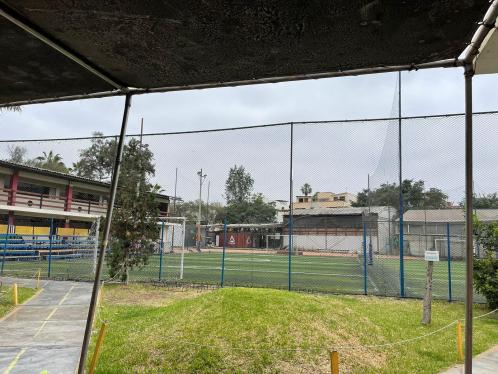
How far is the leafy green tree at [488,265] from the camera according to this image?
30.4 ft

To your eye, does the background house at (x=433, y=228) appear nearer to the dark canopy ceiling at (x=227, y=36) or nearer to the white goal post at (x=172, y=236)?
the white goal post at (x=172, y=236)

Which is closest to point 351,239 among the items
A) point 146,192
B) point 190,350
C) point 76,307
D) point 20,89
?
point 146,192

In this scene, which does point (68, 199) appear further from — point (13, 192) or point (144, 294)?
point (144, 294)

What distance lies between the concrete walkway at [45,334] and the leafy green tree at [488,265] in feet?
28.1

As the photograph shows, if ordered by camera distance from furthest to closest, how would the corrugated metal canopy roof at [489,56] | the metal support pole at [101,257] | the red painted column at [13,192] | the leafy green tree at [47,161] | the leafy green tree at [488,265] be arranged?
1. the red painted column at [13,192]
2. the leafy green tree at [47,161]
3. the leafy green tree at [488,265]
4. the metal support pole at [101,257]
5. the corrugated metal canopy roof at [489,56]

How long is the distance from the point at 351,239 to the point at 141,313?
23.1m

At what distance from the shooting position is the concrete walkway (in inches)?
200

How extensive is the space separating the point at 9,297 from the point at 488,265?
38.0 feet

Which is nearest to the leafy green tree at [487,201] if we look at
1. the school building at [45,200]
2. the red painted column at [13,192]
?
the school building at [45,200]

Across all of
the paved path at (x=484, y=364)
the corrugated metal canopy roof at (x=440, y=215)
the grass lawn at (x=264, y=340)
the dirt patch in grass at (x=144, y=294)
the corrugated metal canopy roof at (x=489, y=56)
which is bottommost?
the dirt patch in grass at (x=144, y=294)

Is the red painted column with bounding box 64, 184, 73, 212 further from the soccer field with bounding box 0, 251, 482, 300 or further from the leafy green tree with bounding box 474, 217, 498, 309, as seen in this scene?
the leafy green tree with bounding box 474, 217, 498, 309

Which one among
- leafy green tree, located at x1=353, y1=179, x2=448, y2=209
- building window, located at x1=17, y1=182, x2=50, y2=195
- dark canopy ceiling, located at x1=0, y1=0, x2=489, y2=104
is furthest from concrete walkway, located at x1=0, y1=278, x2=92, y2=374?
building window, located at x1=17, y1=182, x2=50, y2=195

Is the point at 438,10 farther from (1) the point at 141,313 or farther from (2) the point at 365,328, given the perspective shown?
(1) the point at 141,313

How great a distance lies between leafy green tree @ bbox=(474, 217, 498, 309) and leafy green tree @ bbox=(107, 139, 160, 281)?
9544 mm
